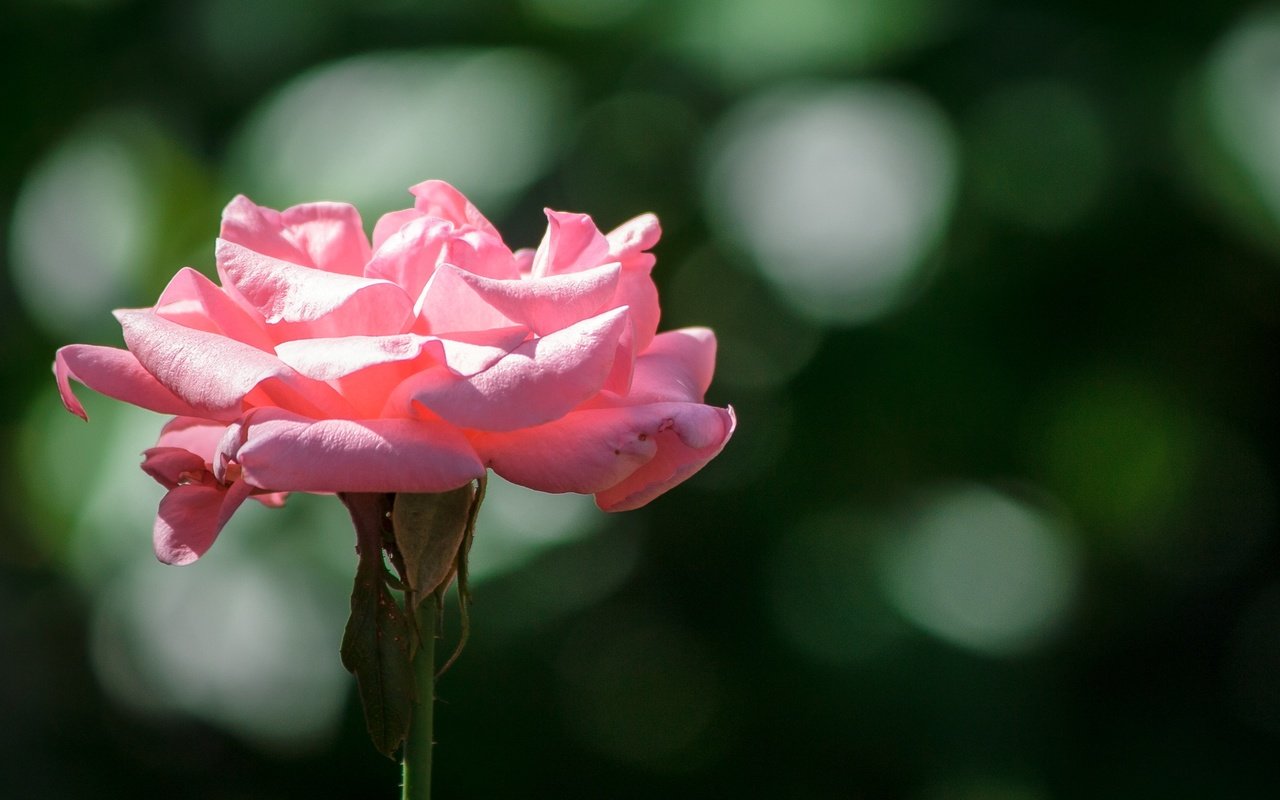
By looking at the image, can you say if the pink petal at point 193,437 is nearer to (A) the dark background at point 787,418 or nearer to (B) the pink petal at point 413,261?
(B) the pink petal at point 413,261

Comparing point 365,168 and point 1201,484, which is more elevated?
point 365,168

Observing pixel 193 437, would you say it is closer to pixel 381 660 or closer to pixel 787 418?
pixel 381 660

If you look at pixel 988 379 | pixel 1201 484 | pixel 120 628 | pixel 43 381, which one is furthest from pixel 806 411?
pixel 43 381

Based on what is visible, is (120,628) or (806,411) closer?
(120,628)

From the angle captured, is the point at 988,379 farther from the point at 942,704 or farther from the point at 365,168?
the point at 365,168

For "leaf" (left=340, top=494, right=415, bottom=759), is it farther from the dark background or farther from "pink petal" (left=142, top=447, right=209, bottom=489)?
the dark background

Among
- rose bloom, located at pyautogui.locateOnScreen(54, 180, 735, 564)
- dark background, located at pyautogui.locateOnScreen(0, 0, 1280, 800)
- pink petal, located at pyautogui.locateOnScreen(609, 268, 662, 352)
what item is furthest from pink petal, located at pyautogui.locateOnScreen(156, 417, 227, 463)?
dark background, located at pyautogui.locateOnScreen(0, 0, 1280, 800)

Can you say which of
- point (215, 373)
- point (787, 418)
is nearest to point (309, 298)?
point (215, 373)
